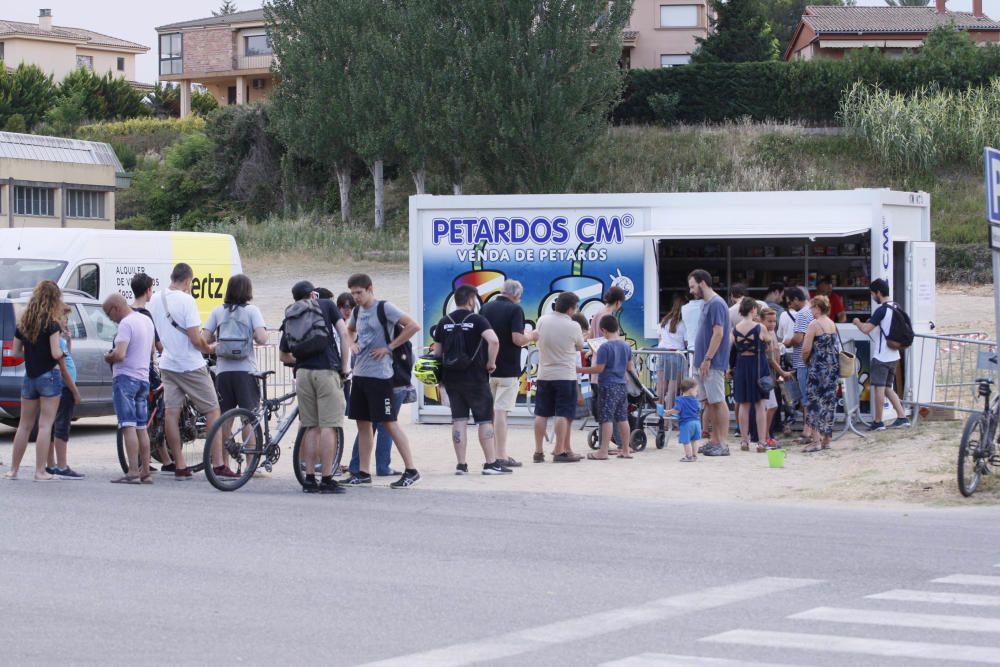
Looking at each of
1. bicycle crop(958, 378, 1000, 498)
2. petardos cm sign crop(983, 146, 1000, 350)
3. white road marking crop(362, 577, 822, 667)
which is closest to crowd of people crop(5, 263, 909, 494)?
petardos cm sign crop(983, 146, 1000, 350)

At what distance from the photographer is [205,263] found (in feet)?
73.1

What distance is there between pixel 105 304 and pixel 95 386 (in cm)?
454

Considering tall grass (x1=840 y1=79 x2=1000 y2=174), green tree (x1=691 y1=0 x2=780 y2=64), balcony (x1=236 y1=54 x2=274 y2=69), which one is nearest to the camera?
tall grass (x1=840 y1=79 x2=1000 y2=174)

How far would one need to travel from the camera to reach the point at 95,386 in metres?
17.1

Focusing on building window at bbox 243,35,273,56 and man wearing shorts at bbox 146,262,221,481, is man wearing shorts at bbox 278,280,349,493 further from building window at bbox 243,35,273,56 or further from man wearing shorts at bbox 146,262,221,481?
building window at bbox 243,35,273,56

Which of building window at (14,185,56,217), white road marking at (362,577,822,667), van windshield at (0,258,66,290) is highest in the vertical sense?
building window at (14,185,56,217)

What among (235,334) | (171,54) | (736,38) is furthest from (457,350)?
(171,54)

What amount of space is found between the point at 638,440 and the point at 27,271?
9601 millimetres

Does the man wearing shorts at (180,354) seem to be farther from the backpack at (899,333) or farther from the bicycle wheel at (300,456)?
the backpack at (899,333)

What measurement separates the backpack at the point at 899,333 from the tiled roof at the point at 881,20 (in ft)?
200

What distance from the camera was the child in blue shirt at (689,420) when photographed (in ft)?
48.3

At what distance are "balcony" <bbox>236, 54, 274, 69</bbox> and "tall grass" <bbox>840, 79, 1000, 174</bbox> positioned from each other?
41651 millimetres

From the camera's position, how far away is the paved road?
22.1ft

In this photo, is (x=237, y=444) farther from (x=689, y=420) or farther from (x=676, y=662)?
(x=676, y=662)
